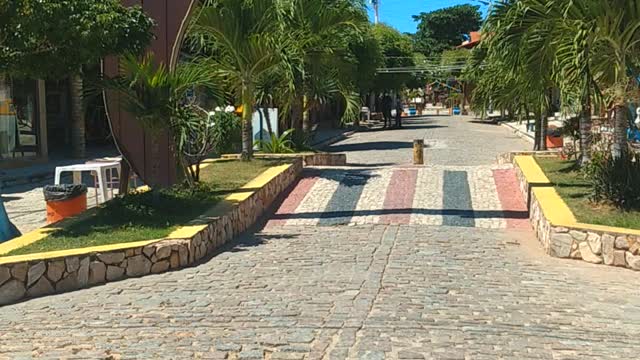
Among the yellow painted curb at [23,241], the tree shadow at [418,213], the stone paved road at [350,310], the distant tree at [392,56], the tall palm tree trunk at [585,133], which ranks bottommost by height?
the stone paved road at [350,310]

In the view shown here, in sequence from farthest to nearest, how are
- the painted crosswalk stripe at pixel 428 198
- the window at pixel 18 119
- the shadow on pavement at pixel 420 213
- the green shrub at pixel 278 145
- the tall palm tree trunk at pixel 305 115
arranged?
1. the tall palm tree trunk at pixel 305 115
2. the green shrub at pixel 278 145
3. the window at pixel 18 119
4. the shadow on pavement at pixel 420 213
5. the painted crosswalk stripe at pixel 428 198

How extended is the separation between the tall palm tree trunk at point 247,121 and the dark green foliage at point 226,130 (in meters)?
0.53

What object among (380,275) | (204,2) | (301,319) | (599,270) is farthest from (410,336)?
(204,2)

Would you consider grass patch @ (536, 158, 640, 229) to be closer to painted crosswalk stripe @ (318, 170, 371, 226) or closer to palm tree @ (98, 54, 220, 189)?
painted crosswalk stripe @ (318, 170, 371, 226)

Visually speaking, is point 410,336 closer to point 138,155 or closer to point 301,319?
point 301,319

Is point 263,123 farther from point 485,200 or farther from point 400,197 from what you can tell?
point 485,200

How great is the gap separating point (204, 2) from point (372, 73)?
2028cm

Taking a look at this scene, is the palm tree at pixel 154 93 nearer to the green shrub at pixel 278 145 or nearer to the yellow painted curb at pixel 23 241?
the yellow painted curb at pixel 23 241

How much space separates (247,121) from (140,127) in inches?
191

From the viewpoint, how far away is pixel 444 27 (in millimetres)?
86438

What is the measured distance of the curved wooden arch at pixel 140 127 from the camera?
937cm

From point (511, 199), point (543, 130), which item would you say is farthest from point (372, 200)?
point (543, 130)

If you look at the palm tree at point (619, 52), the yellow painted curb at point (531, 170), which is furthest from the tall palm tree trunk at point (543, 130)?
Result: the palm tree at point (619, 52)

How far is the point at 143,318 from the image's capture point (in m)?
5.68
